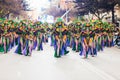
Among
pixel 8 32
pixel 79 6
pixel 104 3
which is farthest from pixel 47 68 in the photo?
pixel 79 6

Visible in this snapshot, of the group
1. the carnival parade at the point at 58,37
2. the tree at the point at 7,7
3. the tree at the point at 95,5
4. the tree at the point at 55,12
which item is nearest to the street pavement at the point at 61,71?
the carnival parade at the point at 58,37

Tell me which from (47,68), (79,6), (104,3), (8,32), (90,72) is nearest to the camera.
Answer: (90,72)

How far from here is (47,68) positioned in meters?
13.7

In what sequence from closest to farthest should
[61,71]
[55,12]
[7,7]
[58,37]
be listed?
[61,71], [58,37], [7,7], [55,12]

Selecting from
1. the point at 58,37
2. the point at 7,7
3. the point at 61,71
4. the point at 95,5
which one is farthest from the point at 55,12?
the point at 61,71

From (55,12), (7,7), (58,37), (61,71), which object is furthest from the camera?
(55,12)

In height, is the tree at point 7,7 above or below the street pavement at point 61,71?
above

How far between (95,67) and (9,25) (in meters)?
9.07

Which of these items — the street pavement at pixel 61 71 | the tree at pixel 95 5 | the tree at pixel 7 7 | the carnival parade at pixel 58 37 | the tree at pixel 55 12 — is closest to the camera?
the street pavement at pixel 61 71

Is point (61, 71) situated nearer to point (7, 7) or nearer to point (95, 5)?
point (95, 5)

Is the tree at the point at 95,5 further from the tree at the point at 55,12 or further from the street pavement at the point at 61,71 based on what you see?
the tree at the point at 55,12

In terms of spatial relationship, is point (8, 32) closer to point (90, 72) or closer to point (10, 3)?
point (90, 72)

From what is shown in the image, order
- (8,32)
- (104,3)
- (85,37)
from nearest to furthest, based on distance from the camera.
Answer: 1. (85,37)
2. (8,32)
3. (104,3)

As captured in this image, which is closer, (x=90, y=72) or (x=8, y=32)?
(x=90, y=72)
